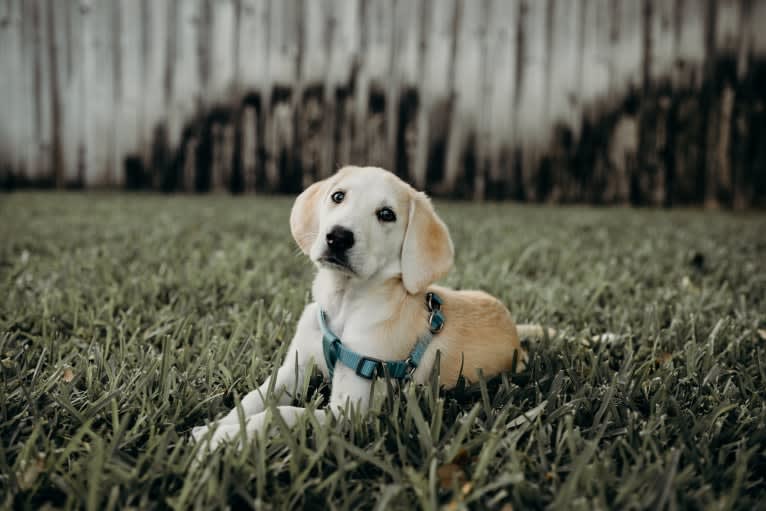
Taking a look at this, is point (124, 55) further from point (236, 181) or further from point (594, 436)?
point (594, 436)

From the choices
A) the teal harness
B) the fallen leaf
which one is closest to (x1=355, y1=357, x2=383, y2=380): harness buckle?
the teal harness

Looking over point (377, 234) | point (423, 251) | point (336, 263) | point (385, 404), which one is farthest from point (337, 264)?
point (385, 404)

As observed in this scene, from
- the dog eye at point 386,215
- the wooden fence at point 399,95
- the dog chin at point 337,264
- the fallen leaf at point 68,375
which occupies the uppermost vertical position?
the wooden fence at point 399,95

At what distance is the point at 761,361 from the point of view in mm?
1877

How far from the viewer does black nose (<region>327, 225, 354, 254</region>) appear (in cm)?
157

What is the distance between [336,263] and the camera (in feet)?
5.23

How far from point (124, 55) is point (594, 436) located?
22.9 feet

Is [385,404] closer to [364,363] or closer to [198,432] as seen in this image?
[364,363]

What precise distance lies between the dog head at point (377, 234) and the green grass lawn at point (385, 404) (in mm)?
349

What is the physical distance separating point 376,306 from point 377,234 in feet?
0.67

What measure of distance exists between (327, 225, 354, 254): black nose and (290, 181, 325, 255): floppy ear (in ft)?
0.68

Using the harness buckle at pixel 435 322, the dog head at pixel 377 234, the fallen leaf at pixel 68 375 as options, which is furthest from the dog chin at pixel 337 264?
the fallen leaf at pixel 68 375

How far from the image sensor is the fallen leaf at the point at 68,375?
5.31ft

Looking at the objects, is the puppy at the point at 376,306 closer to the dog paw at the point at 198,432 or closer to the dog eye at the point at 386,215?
the dog eye at the point at 386,215
